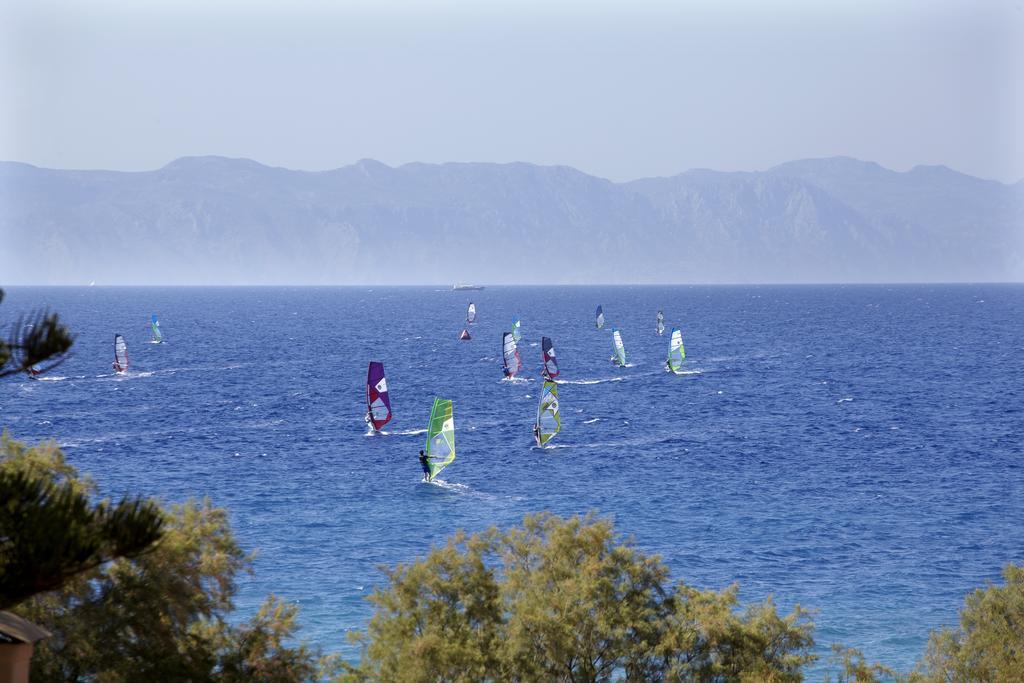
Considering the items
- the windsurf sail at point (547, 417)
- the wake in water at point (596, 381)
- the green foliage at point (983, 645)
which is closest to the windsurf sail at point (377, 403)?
the windsurf sail at point (547, 417)

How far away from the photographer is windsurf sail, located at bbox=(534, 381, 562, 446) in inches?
2857

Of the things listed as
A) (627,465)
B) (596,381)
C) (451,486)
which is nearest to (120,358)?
(596,381)

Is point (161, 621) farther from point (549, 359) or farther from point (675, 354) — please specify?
point (675, 354)

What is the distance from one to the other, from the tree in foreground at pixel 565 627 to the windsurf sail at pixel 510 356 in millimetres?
80536

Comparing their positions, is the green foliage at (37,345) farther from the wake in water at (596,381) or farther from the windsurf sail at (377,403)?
the wake in water at (596,381)

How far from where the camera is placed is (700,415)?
89062mm

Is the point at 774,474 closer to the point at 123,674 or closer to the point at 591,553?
the point at 591,553

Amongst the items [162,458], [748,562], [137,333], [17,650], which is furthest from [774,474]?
[137,333]

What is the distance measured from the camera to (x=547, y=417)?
73.6 metres

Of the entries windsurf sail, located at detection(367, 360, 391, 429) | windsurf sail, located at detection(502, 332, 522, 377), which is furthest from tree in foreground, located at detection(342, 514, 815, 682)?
windsurf sail, located at detection(502, 332, 522, 377)

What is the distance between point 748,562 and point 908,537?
9.14 meters

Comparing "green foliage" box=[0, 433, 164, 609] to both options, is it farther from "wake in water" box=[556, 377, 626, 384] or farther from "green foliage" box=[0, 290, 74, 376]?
"wake in water" box=[556, 377, 626, 384]

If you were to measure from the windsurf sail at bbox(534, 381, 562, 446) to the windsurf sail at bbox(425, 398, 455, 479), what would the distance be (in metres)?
9.27

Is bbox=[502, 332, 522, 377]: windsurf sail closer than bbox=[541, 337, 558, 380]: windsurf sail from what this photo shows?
No
